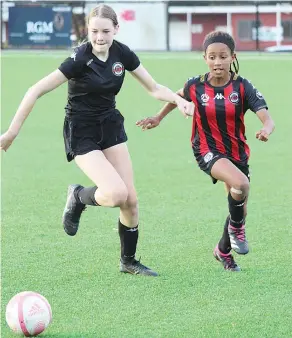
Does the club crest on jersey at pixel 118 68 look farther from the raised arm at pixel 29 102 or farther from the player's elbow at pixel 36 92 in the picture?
the player's elbow at pixel 36 92

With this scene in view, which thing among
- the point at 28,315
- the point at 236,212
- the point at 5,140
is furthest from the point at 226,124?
the point at 28,315

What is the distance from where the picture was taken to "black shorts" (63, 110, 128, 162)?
733 centimetres

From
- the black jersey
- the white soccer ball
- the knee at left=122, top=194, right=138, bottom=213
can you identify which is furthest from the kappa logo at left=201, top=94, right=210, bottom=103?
the white soccer ball

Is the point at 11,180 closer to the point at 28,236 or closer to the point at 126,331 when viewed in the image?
the point at 28,236

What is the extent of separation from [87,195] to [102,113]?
0.64 meters

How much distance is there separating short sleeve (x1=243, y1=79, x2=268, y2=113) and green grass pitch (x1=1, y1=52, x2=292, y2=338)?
1200 millimetres

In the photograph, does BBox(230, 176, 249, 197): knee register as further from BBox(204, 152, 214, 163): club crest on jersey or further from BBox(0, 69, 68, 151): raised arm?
BBox(0, 69, 68, 151): raised arm

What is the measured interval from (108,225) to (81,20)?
26.1 metres

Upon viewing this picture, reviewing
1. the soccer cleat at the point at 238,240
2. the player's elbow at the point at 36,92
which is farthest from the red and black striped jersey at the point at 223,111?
the player's elbow at the point at 36,92

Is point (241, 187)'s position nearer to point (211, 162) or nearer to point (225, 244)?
point (211, 162)

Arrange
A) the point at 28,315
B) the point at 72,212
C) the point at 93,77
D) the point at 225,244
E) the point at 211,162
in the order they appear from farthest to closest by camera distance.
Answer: the point at 72,212, the point at 225,244, the point at 211,162, the point at 93,77, the point at 28,315

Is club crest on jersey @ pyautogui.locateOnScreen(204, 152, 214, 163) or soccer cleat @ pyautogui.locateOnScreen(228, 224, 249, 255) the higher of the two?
club crest on jersey @ pyautogui.locateOnScreen(204, 152, 214, 163)

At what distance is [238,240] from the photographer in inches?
296

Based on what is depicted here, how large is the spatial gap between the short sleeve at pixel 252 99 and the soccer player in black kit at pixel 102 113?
52cm
